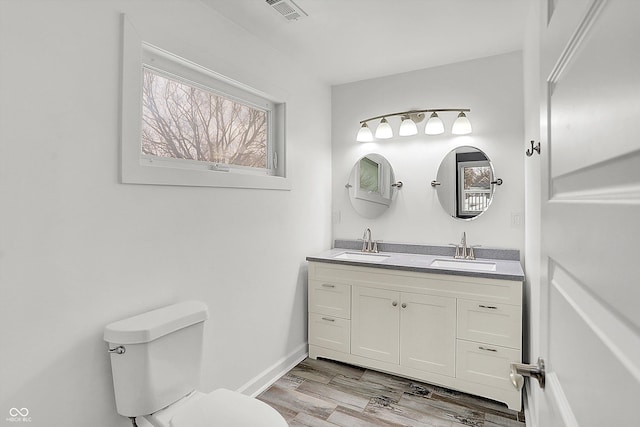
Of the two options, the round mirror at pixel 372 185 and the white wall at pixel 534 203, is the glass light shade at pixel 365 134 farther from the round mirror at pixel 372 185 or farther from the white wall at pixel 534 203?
the white wall at pixel 534 203

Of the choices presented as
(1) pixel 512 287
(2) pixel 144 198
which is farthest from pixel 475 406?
(2) pixel 144 198

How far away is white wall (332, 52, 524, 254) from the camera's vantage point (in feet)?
9.06

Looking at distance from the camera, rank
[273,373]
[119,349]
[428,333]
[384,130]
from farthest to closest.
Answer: [384,130] → [273,373] → [428,333] → [119,349]

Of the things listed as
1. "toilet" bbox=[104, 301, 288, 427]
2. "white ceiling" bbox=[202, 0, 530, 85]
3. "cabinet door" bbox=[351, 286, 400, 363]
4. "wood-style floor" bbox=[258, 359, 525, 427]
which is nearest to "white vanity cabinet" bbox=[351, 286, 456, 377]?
"cabinet door" bbox=[351, 286, 400, 363]

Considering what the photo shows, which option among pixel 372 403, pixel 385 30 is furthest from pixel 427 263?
pixel 385 30

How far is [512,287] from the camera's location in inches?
87.5

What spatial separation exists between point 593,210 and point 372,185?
2790 millimetres

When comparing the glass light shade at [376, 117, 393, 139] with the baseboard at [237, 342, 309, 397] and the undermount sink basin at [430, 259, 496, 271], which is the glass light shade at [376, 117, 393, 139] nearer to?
the undermount sink basin at [430, 259, 496, 271]

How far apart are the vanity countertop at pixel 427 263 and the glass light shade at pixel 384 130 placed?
1.03 m

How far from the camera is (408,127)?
3.00m

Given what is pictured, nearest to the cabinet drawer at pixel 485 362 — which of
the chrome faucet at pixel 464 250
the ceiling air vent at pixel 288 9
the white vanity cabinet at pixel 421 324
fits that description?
the white vanity cabinet at pixel 421 324

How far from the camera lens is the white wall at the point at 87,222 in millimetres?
1259

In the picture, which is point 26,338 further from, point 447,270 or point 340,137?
point 340,137

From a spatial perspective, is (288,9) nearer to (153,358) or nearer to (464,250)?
(153,358)
